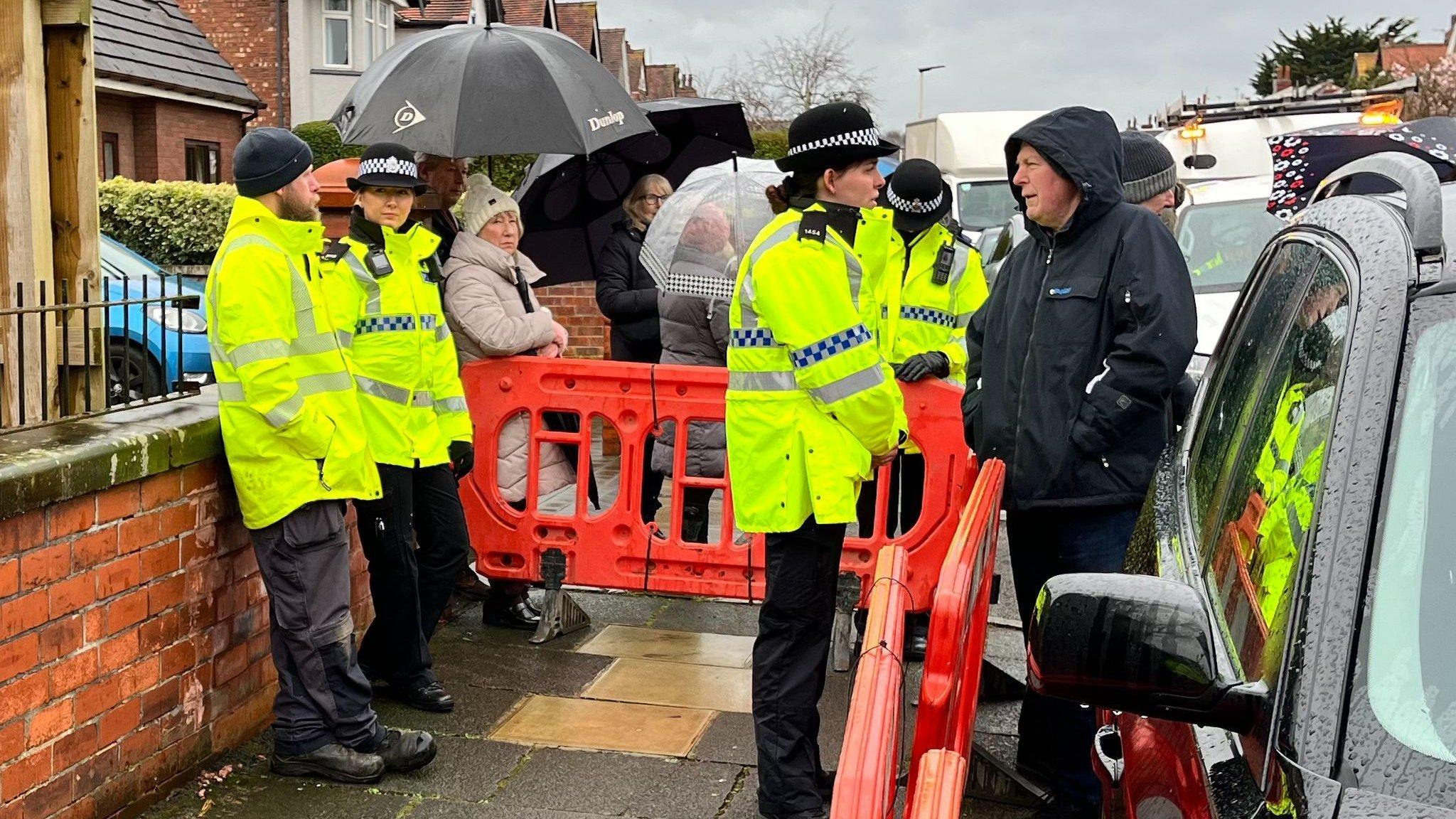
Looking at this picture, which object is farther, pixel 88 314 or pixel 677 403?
pixel 677 403

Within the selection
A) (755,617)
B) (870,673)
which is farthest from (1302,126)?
(870,673)

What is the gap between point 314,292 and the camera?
458cm

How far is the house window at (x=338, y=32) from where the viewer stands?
120 feet

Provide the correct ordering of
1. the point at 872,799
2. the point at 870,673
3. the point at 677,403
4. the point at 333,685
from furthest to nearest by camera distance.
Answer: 1. the point at 677,403
2. the point at 333,685
3. the point at 870,673
4. the point at 872,799

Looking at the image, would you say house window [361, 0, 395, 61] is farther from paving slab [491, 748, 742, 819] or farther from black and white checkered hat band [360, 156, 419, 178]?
paving slab [491, 748, 742, 819]

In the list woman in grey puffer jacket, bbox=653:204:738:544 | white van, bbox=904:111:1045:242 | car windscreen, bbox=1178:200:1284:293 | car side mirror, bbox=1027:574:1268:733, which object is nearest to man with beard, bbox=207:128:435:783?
woman in grey puffer jacket, bbox=653:204:738:544

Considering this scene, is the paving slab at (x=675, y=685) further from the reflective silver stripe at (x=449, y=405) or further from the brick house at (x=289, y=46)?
the brick house at (x=289, y=46)

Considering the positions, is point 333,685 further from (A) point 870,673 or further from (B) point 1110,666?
(B) point 1110,666

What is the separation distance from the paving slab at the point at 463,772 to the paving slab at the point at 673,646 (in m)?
1.17

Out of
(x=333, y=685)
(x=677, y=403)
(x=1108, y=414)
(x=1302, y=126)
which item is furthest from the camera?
(x=1302, y=126)

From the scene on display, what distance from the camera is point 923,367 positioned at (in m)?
6.03

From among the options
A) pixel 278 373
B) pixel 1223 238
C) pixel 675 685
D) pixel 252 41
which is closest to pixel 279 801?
pixel 278 373

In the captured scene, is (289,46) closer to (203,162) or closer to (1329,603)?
(203,162)

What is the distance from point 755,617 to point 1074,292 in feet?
10.1
